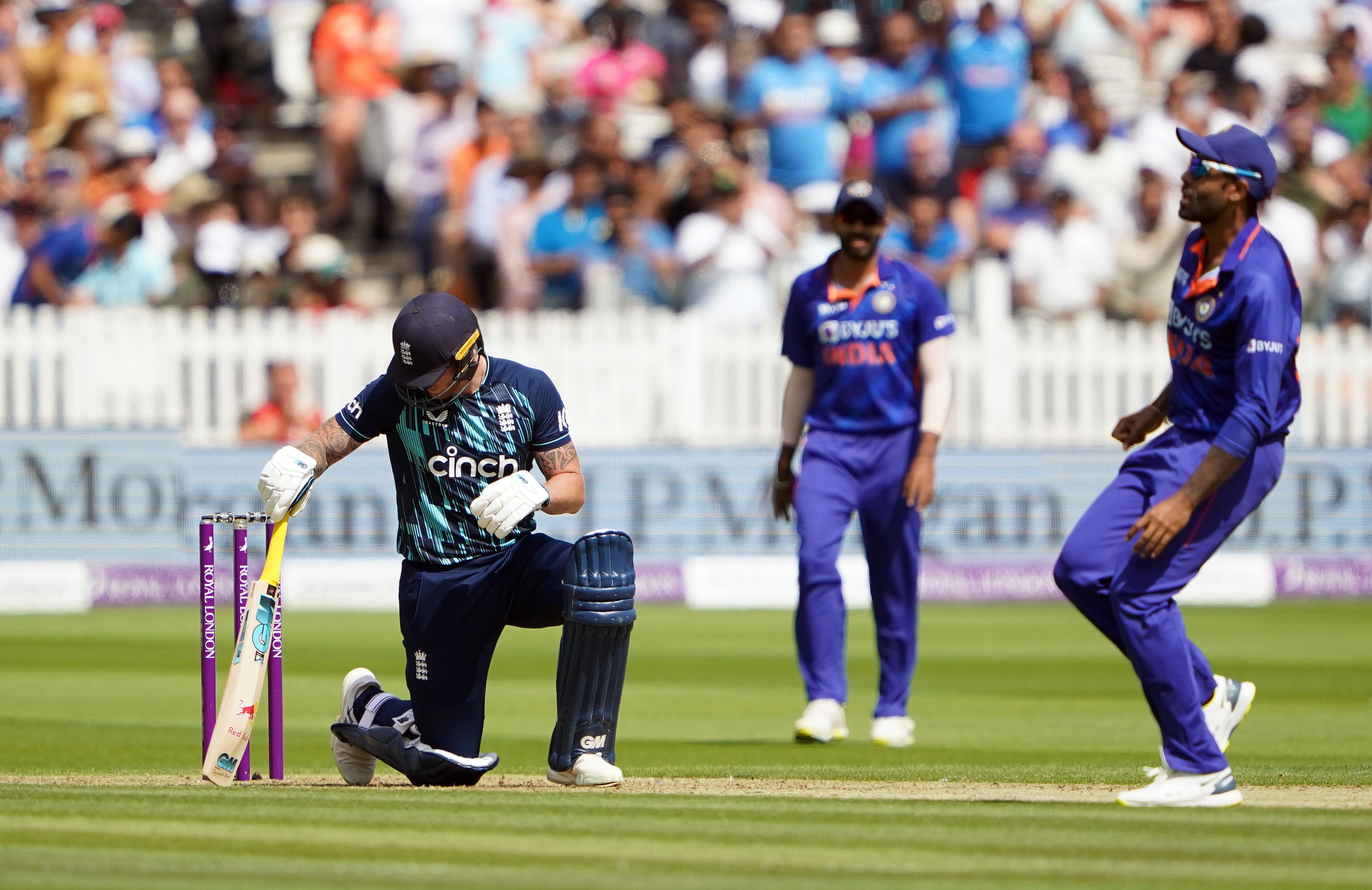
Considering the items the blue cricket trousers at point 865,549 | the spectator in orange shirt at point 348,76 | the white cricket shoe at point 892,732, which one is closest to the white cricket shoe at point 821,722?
the blue cricket trousers at point 865,549

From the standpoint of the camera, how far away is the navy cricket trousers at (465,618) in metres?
6.73

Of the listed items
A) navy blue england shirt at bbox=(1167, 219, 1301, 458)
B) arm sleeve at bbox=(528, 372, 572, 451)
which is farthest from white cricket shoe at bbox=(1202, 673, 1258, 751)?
arm sleeve at bbox=(528, 372, 572, 451)

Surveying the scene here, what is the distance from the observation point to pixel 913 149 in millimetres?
17625

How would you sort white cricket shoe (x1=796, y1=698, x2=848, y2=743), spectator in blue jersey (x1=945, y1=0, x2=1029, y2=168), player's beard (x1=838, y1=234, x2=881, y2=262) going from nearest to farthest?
white cricket shoe (x1=796, y1=698, x2=848, y2=743) → player's beard (x1=838, y1=234, x2=881, y2=262) → spectator in blue jersey (x1=945, y1=0, x2=1029, y2=168)

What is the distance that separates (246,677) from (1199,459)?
304cm

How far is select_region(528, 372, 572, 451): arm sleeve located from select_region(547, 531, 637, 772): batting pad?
1.21ft

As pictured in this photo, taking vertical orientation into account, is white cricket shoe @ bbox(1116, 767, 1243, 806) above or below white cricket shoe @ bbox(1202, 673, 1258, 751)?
below

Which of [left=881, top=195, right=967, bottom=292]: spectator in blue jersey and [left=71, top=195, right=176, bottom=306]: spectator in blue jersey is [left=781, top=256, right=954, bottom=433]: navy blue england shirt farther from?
[left=71, top=195, right=176, bottom=306]: spectator in blue jersey

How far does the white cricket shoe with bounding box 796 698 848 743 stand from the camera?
8719 mm

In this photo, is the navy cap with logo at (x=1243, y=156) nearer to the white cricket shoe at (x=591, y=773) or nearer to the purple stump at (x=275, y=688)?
the white cricket shoe at (x=591, y=773)

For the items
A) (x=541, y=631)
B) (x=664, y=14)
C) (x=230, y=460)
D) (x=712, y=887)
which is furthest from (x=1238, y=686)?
(x=664, y=14)

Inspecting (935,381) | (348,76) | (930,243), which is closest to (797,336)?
(935,381)

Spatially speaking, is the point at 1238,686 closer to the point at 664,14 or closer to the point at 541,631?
the point at 541,631

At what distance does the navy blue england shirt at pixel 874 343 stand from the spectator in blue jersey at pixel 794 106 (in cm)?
886
